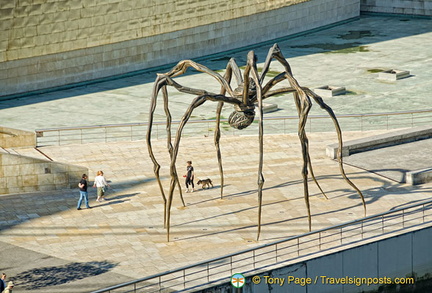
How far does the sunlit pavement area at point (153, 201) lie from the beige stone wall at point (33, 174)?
1.39 feet

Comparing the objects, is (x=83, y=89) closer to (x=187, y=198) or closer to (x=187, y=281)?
(x=187, y=198)

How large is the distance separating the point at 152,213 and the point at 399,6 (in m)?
51.9

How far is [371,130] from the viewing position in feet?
162

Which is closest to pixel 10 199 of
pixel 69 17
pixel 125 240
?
pixel 125 240

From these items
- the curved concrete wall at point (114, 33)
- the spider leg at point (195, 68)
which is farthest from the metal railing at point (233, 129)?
the spider leg at point (195, 68)

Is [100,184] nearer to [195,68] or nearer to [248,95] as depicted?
[195,68]

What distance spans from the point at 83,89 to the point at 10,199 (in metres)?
23.7

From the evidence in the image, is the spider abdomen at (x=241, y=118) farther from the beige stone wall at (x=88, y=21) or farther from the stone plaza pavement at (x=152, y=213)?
the beige stone wall at (x=88, y=21)

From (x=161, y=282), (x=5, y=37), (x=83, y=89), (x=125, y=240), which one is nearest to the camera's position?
(x=161, y=282)

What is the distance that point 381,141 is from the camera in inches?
1762

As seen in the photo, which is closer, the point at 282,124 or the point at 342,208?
the point at 342,208

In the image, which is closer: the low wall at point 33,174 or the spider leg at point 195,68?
the spider leg at point 195,68

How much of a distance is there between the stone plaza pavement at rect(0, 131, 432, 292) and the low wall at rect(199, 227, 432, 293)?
240 centimetres

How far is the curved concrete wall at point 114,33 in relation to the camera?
57.8 m
